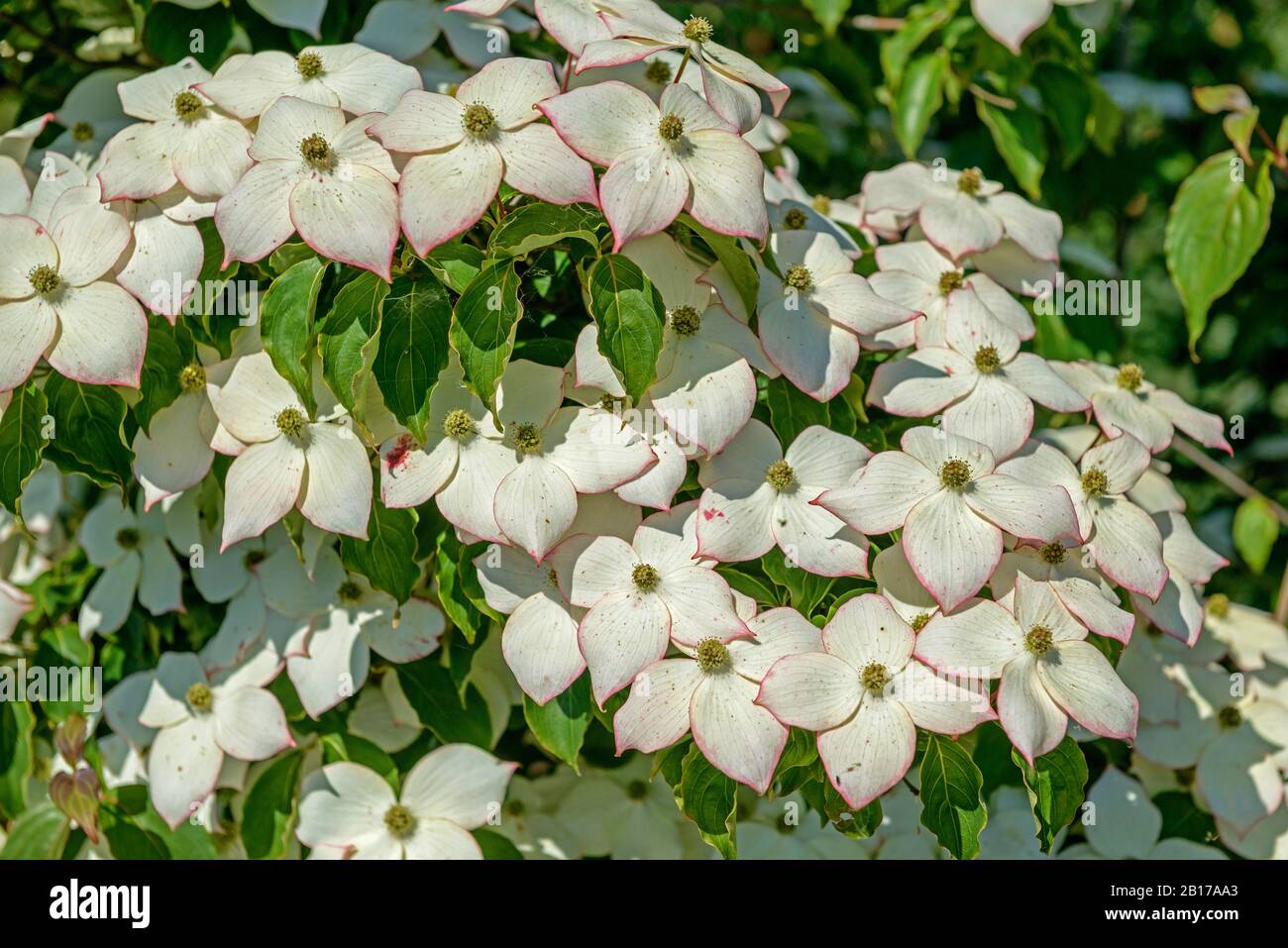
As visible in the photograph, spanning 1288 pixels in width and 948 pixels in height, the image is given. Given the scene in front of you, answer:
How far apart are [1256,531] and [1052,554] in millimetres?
996

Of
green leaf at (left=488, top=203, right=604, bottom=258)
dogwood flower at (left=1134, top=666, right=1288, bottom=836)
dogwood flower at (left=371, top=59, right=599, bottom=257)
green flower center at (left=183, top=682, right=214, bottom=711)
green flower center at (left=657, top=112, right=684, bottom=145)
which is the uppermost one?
green flower center at (left=657, top=112, right=684, bottom=145)

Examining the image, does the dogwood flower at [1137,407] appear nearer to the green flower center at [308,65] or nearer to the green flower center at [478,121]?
the green flower center at [478,121]

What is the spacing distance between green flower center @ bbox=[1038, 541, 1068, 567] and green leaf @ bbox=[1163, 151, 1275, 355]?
57cm

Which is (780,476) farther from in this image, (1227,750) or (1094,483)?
(1227,750)

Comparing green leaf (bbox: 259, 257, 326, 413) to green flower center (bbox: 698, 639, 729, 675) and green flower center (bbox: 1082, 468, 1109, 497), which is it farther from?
green flower center (bbox: 1082, 468, 1109, 497)

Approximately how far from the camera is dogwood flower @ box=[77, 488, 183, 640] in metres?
1.39

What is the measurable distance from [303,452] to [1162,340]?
244 centimetres

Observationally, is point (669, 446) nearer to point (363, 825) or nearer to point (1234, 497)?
point (363, 825)

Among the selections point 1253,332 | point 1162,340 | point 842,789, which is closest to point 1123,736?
point 842,789

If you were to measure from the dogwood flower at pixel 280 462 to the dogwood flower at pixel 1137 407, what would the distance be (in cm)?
76

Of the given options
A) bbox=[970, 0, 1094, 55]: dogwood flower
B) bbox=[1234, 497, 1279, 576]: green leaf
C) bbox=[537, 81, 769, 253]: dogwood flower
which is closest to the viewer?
bbox=[537, 81, 769, 253]: dogwood flower

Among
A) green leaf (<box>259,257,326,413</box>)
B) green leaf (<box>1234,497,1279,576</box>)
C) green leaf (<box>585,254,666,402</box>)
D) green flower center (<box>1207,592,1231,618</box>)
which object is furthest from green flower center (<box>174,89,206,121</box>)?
green leaf (<box>1234,497,1279,576</box>)

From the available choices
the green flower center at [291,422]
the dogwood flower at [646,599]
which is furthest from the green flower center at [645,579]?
the green flower center at [291,422]

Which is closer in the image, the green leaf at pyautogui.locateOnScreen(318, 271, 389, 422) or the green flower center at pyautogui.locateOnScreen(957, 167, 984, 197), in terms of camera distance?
the green leaf at pyautogui.locateOnScreen(318, 271, 389, 422)
